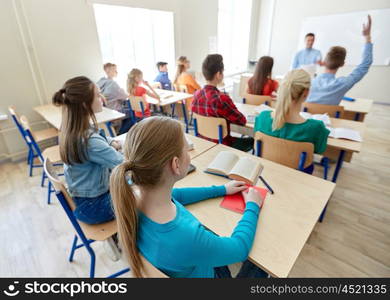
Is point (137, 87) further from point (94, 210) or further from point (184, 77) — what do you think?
point (94, 210)

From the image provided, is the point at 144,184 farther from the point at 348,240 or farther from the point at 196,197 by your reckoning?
the point at 348,240

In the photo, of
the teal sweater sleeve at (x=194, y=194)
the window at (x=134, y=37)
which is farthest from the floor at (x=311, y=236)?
the window at (x=134, y=37)

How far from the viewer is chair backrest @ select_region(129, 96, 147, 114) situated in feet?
10.4

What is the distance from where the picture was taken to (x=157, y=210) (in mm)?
673

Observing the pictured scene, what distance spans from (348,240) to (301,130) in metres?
1.04

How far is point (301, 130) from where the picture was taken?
1.46 m

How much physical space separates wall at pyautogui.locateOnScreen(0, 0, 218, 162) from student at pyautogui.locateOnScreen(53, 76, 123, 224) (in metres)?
2.37

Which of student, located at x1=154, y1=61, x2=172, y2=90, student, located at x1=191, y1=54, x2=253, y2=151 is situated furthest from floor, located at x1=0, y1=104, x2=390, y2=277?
student, located at x1=154, y1=61, x2=172, y2=90

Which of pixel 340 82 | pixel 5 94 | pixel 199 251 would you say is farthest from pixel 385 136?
pixel 5 94

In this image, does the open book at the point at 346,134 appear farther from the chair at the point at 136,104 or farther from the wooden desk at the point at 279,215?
the chair at the point at 136,104

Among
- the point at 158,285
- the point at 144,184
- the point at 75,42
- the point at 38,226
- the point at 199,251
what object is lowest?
the point at 38,226

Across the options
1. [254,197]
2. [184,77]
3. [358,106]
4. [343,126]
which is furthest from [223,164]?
[184,77]

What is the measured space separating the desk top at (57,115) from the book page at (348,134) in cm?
218

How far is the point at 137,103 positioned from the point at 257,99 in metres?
1.69
